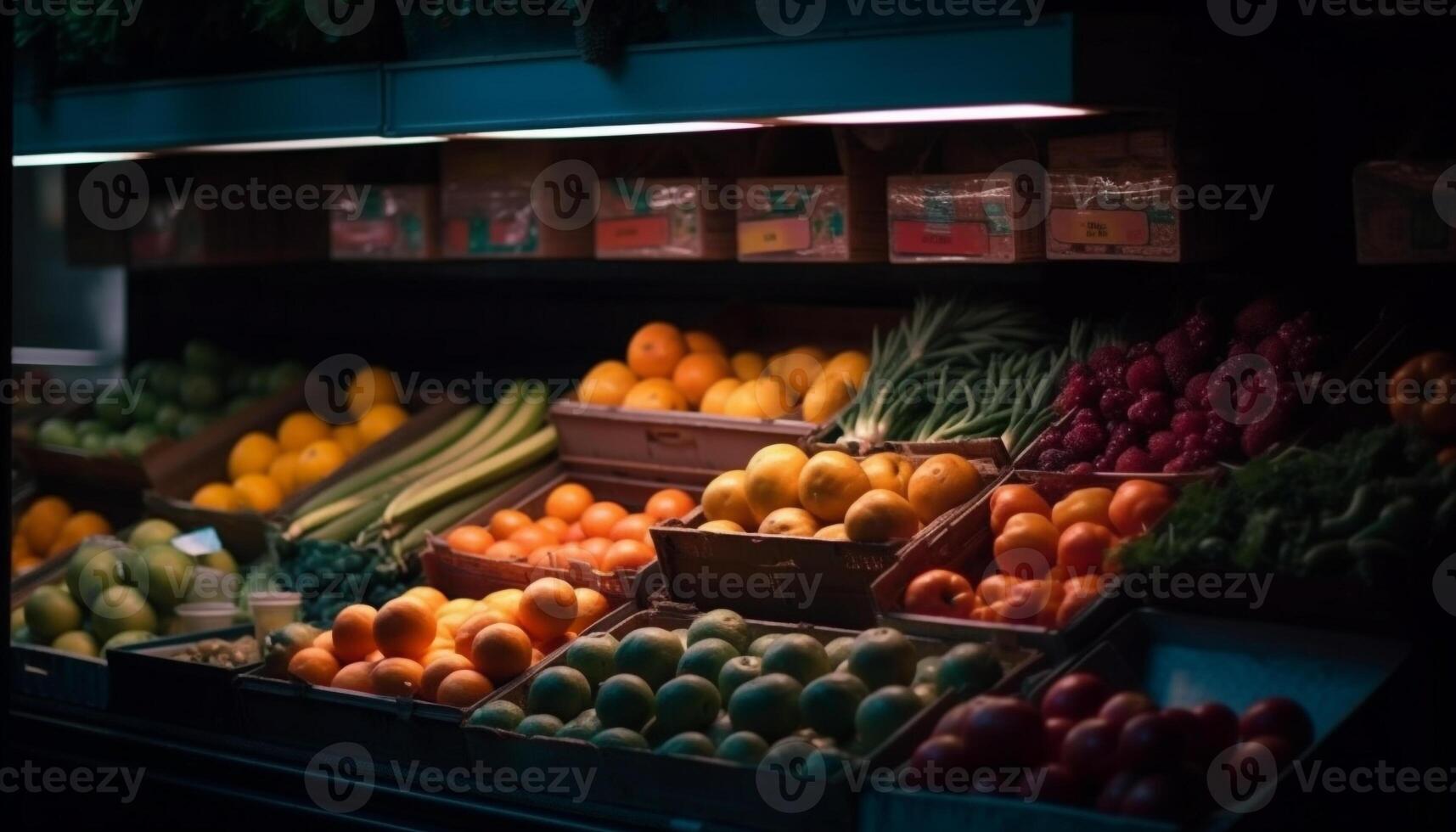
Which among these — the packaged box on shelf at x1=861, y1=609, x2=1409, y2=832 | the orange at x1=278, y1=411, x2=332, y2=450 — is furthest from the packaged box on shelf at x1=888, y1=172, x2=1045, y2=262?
the orange at x1=278, y1=411, x2=332, y2=450

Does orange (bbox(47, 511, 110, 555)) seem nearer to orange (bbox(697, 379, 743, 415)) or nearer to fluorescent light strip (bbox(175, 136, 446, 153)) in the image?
fluorescent light strip (bbox(175, 136, 446, 153))

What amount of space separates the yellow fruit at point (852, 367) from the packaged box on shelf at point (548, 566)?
1.58 ft

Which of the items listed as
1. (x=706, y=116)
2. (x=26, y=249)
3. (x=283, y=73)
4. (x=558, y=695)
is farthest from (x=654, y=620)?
(x=26, y=249)

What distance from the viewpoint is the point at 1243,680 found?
9.93ft

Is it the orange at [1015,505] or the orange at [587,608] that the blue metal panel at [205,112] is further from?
the orange at [1015,505]

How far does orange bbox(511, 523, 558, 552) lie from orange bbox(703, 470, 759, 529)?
26.3 inches

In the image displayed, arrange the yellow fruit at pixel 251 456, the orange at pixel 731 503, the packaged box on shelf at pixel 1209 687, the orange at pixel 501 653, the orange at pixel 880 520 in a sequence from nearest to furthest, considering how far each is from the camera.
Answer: the packaged box on shelf at pixel 1209 687, the orange at pixel 880 520, the orange at pixel 501 653, the orange at pixel 731 503, the yellow fruit at pixel 251 456

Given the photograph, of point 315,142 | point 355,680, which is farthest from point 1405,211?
point 315,142

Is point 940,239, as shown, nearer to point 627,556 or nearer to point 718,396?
point 718,396

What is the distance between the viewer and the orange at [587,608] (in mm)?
3834

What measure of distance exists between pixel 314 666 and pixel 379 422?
174cm

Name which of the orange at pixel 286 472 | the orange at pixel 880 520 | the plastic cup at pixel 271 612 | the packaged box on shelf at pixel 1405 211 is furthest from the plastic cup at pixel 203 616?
the packaged box on shelf at pixel 1405 211

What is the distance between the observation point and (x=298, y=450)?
5418mm

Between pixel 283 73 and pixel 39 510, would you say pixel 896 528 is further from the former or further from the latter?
pixel 39 510
